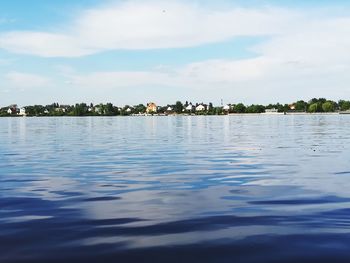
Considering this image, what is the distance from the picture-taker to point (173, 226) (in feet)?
34.7

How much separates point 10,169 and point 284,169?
43.0ft

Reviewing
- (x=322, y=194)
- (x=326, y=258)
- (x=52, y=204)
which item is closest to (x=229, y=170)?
(x=322, y=194)

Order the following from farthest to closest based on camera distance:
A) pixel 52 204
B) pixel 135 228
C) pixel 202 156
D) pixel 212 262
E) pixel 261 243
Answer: pixel 202 156 → pixel 52 204 → pixel 135 228 → pixel 261 243 → pixel 212 262

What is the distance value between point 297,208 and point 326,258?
437cm

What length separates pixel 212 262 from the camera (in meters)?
8.03

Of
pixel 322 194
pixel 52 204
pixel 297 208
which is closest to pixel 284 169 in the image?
pixel 322 194

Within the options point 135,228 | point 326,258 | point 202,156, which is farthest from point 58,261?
point 202,156

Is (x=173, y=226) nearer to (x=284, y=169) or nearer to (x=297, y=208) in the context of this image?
(x=297, y=208)

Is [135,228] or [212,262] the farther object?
[135,228]

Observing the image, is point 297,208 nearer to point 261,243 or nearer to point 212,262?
point 261,243

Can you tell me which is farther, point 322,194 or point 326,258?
point 322,194

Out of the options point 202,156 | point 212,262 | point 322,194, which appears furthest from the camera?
point 202,156

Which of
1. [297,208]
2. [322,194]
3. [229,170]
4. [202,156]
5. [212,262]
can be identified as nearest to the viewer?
[212,262]

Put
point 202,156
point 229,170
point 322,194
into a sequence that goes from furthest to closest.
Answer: point 202,156 → point 229,170 → point 322,194
